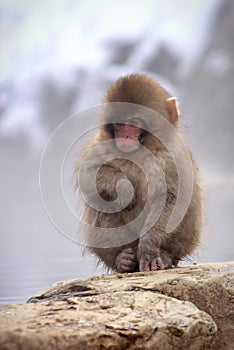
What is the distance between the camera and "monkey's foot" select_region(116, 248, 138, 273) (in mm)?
3766

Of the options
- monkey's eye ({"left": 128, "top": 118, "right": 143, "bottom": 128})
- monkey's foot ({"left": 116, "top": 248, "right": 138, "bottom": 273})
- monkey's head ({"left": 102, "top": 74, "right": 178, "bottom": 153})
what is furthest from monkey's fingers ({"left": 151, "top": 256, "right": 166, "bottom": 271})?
monkey's eye ({"left": 128, "top": 118, "right": 143, "bottom": 128})

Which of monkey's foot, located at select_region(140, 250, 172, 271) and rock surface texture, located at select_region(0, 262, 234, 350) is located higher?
monkey's foot, located at select_region(140, 250, 172, 271)

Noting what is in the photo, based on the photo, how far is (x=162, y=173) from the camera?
3.82m

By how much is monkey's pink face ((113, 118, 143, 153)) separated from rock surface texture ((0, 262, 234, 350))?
2.72ft

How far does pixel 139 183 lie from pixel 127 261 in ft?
1.60

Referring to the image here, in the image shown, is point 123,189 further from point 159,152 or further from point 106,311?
point 106,311

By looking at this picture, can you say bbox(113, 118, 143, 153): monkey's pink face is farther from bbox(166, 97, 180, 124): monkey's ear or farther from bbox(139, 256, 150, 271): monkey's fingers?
bbox(139, 256, 150, 271): monkey's fingers

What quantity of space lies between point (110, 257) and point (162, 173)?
25.0 inches

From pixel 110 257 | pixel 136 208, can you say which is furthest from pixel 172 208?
pixel 110 257

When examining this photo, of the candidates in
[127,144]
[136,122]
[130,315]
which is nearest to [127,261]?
[127,144]

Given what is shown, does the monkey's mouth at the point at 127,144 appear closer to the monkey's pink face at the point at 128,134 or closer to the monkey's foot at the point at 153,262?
the monkey's pink face at the point at 128,134

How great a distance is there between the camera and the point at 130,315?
252cm

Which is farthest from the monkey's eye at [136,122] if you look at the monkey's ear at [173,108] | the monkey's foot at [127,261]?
the monkey's foot at [127,261]

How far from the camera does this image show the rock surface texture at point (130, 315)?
227 cm
